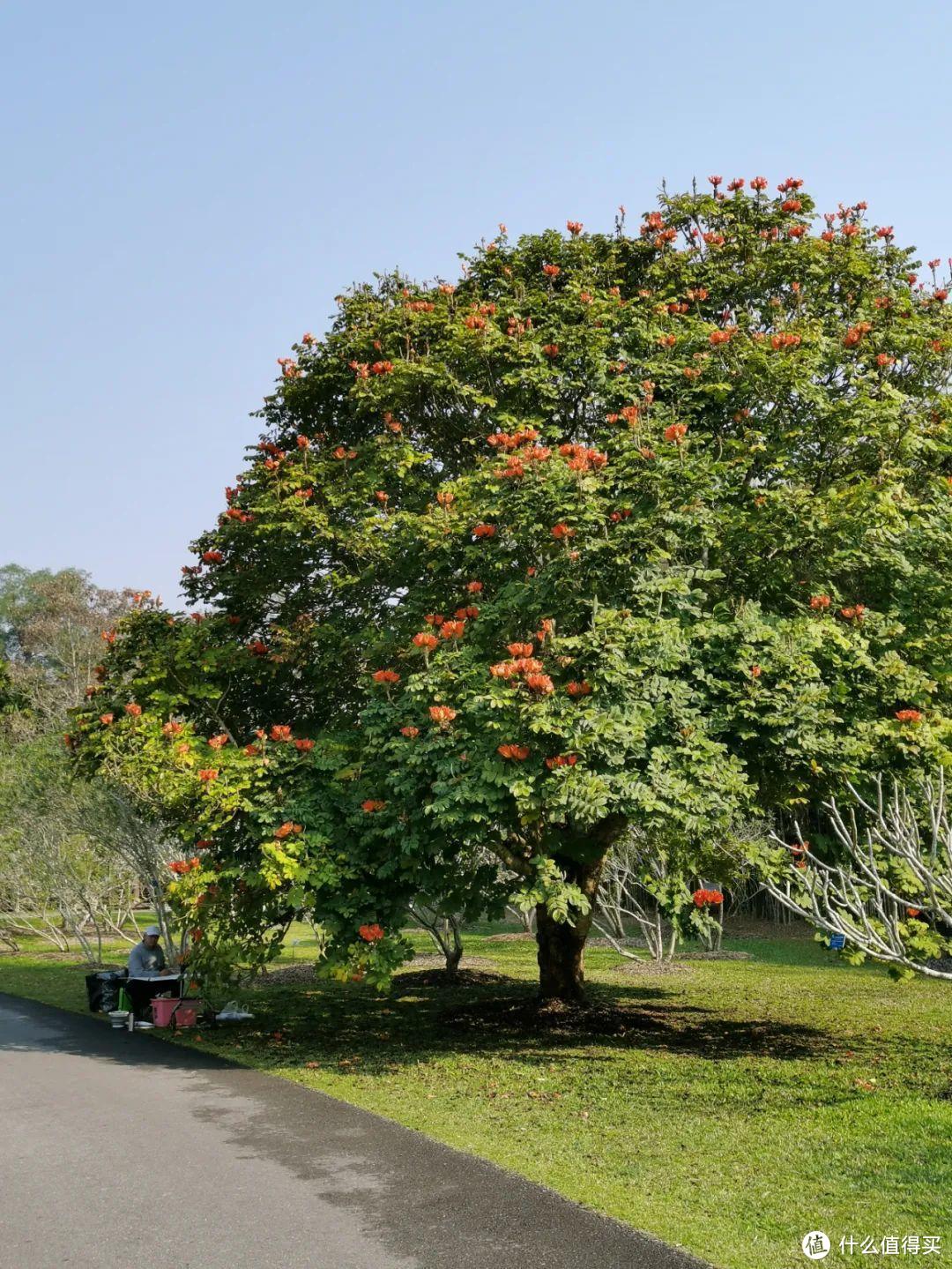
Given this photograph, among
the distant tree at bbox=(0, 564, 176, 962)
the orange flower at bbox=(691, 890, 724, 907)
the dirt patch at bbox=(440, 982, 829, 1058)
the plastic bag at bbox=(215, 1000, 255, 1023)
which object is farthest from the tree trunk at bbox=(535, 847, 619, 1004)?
the distant tree at bbox=(0, 564, 176, 962)

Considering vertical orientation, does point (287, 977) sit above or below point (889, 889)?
below

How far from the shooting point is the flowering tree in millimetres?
9008

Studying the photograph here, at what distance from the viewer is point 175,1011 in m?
12.7

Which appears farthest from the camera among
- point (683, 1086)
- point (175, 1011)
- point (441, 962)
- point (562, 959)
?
point (441, 962)

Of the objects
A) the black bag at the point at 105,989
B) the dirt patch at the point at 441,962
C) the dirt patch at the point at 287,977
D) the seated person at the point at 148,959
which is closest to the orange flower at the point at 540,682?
the seated person at the point at 148,959

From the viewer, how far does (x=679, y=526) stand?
936 centimetres

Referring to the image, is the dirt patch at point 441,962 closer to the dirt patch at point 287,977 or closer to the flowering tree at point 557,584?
the dirt patch at point 287,977

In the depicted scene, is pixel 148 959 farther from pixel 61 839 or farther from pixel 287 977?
pixel 61 839

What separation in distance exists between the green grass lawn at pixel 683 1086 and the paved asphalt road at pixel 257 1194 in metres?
0.39

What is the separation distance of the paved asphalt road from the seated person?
3806 mm

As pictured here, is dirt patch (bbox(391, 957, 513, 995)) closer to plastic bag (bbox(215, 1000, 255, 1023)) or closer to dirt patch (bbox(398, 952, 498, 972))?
dirt patch (bbox(398, 952, 498, 972))

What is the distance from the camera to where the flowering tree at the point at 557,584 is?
9.01 m

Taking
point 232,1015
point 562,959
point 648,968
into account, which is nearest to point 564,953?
point 562,959

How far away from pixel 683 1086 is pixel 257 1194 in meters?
4.29
